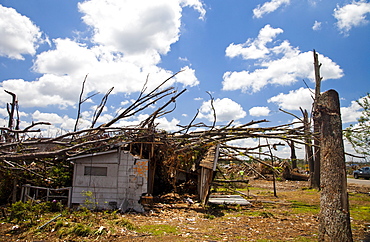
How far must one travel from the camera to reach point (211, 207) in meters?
10.6

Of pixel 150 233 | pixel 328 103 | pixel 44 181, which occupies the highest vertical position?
pixel 328 103

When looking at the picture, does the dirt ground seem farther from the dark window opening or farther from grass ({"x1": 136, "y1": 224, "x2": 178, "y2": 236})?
the dark window opening

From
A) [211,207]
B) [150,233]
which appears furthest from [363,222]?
[150,233]

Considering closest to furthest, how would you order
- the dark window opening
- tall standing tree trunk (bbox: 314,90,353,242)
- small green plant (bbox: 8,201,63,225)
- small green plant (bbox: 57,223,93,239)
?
tall standing tree trunk (bbox: 314,90,353,242) < small green plant (bbox: 57,223,93,239) < small green plant (bbox: 8,201,63,225) < the dark window opening

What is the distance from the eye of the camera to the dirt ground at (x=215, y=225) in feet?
20.8

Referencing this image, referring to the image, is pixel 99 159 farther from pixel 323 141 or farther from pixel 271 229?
pixel 323 141

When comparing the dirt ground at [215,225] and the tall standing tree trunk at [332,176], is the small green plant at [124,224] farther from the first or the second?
the tall standing tree trunk at [332,176]

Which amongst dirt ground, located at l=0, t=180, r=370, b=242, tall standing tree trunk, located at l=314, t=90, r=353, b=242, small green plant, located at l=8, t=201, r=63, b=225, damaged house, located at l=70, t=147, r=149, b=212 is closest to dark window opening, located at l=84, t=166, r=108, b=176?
damaged house, located at l=70, t=147, r=149, b=212

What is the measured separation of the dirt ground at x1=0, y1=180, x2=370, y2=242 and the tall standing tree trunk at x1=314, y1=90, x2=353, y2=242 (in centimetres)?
252

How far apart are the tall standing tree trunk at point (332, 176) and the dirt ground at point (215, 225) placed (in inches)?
99.3

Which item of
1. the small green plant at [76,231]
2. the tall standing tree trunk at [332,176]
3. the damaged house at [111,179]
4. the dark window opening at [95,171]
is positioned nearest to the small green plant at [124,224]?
the small green plant at [76,231]

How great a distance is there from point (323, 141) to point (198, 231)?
422cm

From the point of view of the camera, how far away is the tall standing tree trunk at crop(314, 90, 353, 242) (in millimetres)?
4055

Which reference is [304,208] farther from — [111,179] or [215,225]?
[111,179]
